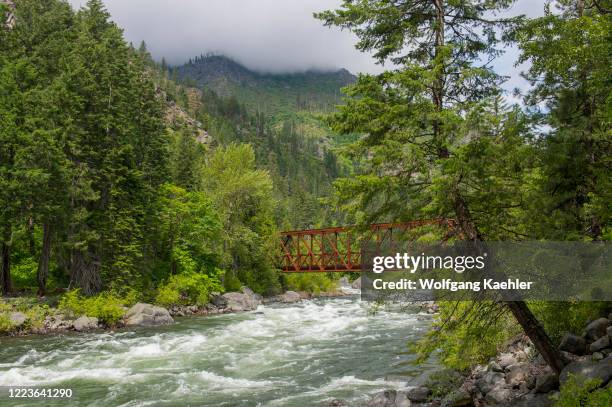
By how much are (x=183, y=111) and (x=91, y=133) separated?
8685cm

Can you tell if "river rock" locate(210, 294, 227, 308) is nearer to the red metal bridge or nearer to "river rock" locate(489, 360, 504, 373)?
the red metal bridge

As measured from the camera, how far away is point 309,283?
4819 centimetres

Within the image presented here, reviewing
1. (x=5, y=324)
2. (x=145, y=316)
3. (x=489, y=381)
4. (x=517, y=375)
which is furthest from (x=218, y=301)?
(x=517, y=375)

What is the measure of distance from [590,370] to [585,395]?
3.35 feet

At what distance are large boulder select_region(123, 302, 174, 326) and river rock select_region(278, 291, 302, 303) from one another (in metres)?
16.6

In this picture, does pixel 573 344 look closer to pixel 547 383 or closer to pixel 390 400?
pixel 547 383

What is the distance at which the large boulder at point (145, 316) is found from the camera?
24.2 m

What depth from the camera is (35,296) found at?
2500 cm

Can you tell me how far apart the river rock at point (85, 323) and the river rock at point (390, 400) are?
1681cm

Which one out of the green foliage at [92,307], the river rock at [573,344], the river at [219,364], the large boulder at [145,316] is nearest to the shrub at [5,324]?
the river at [219,364]

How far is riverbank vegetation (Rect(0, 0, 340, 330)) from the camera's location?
25.2 meters

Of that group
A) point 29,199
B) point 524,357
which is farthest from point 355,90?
point 29,199

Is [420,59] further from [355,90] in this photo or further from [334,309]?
[334,309]

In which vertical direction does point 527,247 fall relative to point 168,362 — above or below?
above
